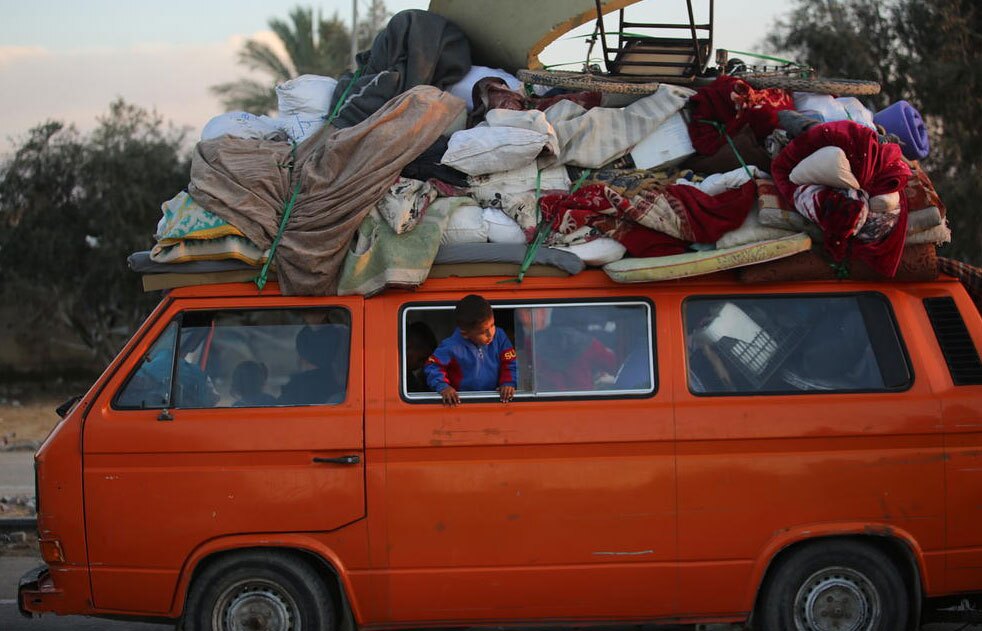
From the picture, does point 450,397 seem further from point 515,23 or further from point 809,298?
point 515,23

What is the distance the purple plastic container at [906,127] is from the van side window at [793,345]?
121 cm

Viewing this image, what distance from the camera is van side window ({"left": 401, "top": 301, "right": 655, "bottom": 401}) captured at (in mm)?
5082

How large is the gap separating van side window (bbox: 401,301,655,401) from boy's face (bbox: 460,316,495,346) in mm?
126

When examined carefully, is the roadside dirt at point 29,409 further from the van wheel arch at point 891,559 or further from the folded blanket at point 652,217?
the van wheel arch at point 891,559

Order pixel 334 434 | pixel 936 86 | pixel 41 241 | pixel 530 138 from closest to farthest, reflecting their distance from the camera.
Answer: pixel 334 434
pixel 530 138
pixel 936 86
pixel 41 241

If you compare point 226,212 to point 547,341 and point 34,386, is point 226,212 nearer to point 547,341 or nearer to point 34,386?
point 547,341

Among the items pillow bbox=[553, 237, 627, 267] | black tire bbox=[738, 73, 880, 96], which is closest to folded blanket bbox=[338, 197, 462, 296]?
pillow bbox=[553, 237, 627, 267]

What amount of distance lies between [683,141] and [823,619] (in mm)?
2546

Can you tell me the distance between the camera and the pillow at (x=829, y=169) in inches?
196

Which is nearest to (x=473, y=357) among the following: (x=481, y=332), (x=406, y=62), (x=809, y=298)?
(x=481, y=332)

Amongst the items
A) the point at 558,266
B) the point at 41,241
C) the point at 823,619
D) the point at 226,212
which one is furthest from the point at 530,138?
the point at 41,241

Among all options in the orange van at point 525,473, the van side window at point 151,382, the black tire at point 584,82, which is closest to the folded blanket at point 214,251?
the orange van at point 525,473

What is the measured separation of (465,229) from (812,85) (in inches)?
86.7

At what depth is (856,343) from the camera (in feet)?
17.1
